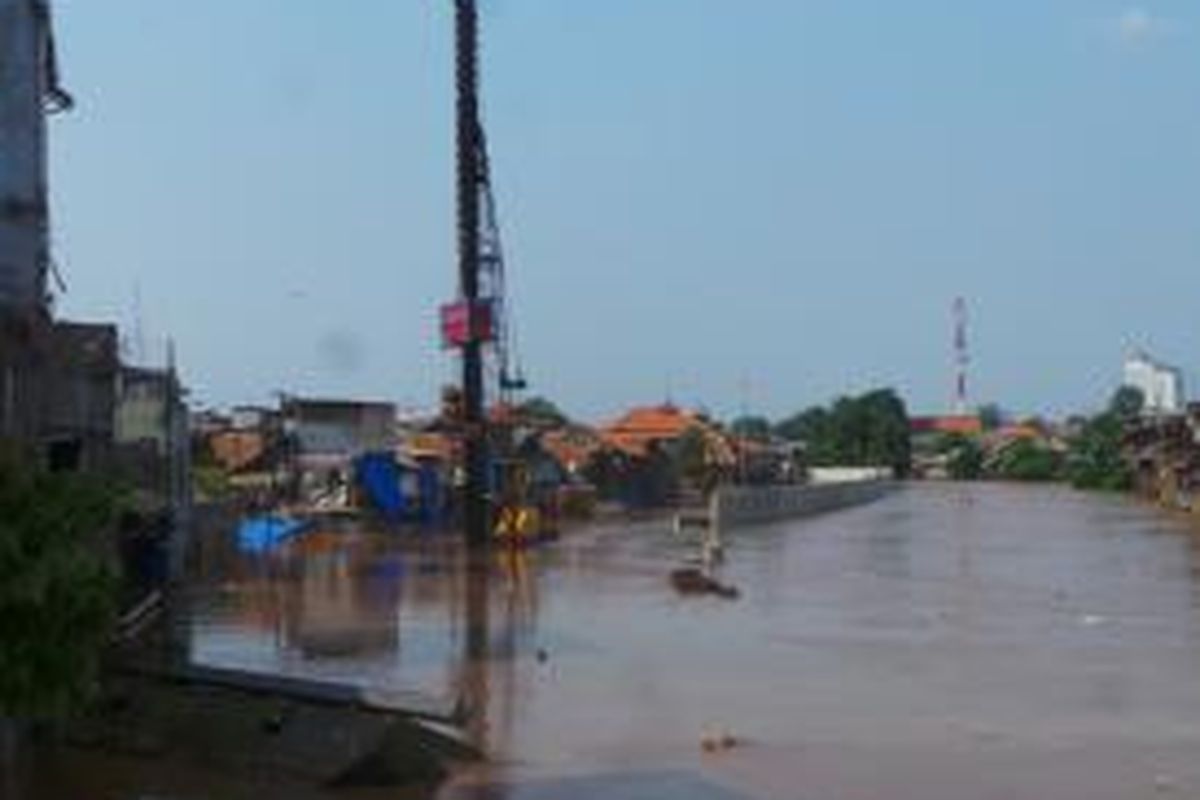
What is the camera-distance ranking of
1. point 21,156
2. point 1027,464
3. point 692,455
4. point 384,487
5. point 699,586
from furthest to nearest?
point 1027,464, point 692,455, point 384,487, point 699,586, point 21,156

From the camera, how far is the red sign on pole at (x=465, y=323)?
66562 millimetres

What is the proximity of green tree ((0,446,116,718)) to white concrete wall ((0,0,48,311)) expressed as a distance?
420 inches

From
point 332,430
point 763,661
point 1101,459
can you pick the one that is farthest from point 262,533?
point 1101,459

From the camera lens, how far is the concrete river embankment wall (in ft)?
272

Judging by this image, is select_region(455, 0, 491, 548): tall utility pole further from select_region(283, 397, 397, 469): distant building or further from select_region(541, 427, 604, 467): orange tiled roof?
select_region(541, 427, 604, 467): orange tiled roof

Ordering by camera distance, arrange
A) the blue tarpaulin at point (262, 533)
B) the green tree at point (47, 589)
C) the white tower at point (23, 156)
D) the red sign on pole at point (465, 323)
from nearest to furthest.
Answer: the green tree at point (47, 589), the white tower at point (23, 156), the blue tarpaulin at point (262, 533), the red sign on pole at point (465, 323)

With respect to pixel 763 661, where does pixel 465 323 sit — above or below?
above

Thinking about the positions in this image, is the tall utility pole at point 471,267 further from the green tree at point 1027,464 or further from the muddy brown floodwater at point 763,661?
the green tree at point 1027,464

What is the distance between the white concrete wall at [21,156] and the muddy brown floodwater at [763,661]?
242 inches

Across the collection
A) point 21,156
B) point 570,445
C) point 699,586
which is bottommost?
point 699,586

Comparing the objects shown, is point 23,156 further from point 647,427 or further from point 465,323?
point 647,427

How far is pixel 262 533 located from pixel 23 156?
33.6m

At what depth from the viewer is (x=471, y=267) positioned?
221ft

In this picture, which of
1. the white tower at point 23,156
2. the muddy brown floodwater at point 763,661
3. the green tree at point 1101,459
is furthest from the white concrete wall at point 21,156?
the green tree at point 1101,459
